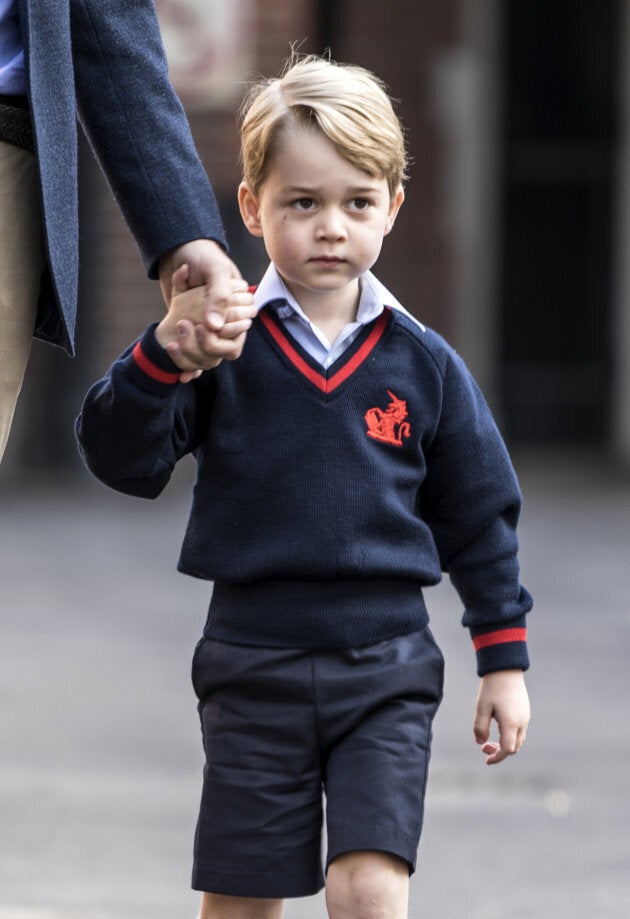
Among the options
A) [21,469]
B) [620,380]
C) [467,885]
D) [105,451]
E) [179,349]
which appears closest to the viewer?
[179,349]

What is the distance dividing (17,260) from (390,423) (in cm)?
60

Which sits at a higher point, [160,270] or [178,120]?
[178,120]

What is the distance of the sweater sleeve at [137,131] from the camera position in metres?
2.73

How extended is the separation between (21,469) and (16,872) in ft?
22.7

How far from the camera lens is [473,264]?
40.1 ft

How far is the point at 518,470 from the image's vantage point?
450 inches

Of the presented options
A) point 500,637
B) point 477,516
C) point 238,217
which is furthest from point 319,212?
point 238,217

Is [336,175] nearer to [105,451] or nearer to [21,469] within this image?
[105,451]

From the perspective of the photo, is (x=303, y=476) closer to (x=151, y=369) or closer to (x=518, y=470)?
(x=151, y=369)

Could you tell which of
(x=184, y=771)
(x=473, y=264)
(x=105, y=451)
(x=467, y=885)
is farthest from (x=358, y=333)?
(x=473, y=264)

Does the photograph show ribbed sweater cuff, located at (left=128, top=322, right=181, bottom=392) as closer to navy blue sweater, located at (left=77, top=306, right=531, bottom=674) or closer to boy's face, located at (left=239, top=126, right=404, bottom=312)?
navy blue sweater, located at (left=77, top=306, right=531, bottom=674)

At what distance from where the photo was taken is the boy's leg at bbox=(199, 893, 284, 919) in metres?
2.88

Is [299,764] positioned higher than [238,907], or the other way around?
[299,764]

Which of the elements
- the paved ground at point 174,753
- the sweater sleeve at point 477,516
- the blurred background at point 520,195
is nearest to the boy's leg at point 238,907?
the sweater sleeve at point 477,516
